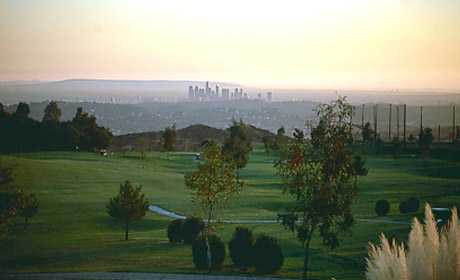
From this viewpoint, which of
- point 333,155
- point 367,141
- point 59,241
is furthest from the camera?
point 367,141

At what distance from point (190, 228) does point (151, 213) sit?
1194 cm

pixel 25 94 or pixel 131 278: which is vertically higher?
pixel 25 94

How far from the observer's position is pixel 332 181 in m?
18.5

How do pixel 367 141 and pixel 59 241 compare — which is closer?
pixel 59 241

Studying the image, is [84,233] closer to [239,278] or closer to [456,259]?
[239,278]

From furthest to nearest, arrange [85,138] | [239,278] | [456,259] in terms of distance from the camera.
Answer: [85,138], [239,278], [456,259]

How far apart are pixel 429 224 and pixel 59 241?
1167 inches

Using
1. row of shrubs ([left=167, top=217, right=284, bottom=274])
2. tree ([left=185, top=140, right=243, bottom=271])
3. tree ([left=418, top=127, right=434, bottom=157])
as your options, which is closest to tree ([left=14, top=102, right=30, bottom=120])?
tree ([left=185, top=140, right=243, bottom=271])

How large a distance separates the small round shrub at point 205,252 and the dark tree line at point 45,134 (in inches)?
2018

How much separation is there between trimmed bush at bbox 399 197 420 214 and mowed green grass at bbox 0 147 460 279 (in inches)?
24.9

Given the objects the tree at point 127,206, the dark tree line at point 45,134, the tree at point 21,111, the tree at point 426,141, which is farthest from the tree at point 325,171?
the tree at point 21,111

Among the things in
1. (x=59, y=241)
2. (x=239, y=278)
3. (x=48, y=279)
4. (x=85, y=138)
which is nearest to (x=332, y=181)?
(x=239, y=278)

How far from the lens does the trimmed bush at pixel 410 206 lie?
34.5 meters

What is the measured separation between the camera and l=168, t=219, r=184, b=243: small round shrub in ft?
89.6
